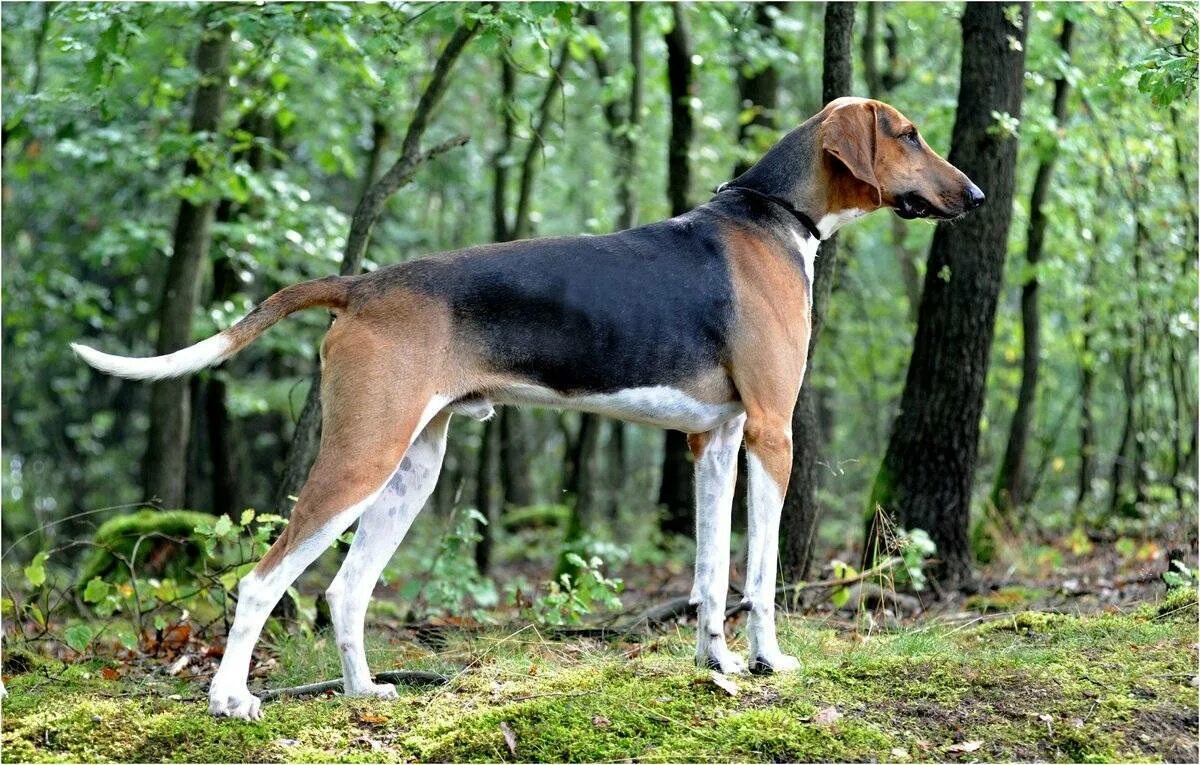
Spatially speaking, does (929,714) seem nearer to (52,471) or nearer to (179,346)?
(179,346)

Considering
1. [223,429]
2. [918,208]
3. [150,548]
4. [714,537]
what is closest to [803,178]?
[918,208]

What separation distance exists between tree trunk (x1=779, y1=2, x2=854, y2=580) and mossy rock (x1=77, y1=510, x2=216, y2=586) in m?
4.01

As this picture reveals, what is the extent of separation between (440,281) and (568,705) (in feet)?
6.21

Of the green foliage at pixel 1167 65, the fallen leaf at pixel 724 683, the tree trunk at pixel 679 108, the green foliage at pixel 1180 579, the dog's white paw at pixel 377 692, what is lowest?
the dog's white paw at pixel 377 692

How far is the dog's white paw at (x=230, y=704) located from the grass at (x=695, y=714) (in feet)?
0.16

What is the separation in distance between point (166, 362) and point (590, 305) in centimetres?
181

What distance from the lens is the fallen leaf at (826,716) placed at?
4.92 meters

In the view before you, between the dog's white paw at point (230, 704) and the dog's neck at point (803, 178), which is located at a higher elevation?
the dog's neck at point (803, 178)

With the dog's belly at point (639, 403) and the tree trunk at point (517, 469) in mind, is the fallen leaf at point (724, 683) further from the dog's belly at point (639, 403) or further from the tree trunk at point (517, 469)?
the tree trunk at point (517, 469)

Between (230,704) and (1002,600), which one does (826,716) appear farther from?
(1002,600)

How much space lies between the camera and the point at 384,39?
756 cm

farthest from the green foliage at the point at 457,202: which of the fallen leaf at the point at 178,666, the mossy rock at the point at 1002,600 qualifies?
the mossy rock at the point at 1002,600

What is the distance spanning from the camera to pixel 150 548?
8992mm

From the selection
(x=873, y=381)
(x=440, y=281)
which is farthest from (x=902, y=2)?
(x=440, y=281)
